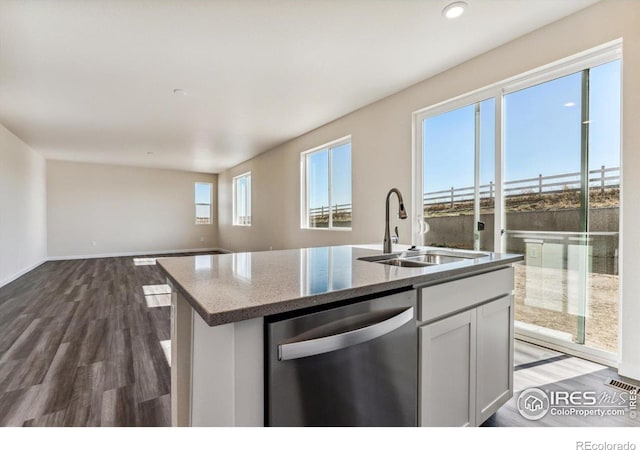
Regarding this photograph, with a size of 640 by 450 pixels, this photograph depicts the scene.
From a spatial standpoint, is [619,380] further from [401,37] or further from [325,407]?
[401,37]

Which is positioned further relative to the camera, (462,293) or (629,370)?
(629,370)

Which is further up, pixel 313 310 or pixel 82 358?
pixel 313 310

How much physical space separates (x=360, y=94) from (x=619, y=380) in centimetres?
359

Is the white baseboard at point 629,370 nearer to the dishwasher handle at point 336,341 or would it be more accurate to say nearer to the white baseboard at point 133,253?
the dishwasher handle at point 336,341

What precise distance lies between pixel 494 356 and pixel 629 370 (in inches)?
55.3

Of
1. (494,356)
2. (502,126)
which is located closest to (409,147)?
(502,126)

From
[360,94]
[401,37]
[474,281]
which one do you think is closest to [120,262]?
[360,94]

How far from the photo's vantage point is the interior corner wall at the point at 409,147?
2148mm

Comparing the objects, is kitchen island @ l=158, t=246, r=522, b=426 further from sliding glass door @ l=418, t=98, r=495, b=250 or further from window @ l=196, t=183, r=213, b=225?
window @ l=196, t=183, r=213, b=225

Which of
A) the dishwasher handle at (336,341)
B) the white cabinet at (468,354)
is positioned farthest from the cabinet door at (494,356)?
the dishwasher handle at (336,341)

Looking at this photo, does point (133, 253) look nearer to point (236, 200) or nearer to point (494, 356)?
point (236, 200)

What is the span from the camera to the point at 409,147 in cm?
373

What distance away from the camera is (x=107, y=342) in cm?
269
